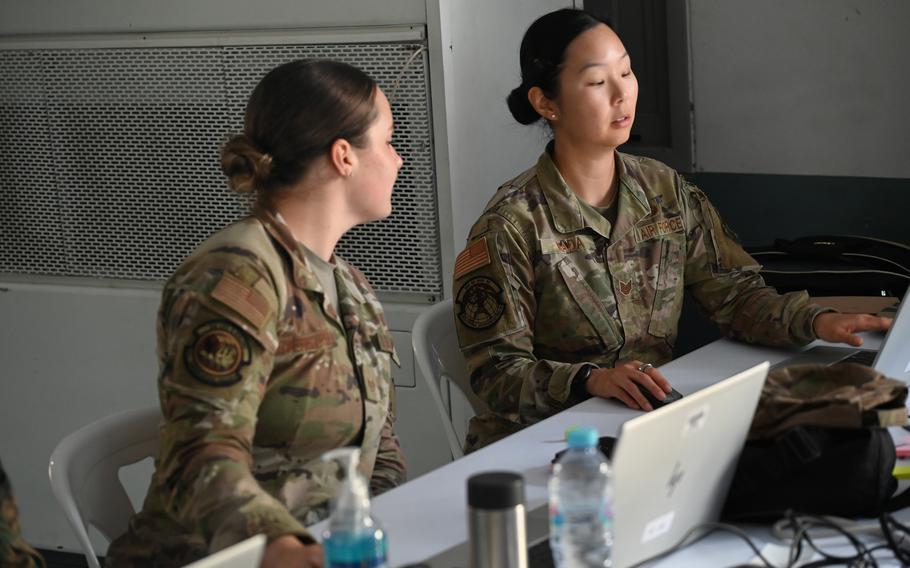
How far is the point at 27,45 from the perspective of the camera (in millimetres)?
3566

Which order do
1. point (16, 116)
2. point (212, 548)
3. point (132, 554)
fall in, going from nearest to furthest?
point (212, 548) → point (132, 554) → point (16, 116)

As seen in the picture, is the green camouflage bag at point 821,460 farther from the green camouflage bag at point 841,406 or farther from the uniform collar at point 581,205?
the uniform collar at point 581,205

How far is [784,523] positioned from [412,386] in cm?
174

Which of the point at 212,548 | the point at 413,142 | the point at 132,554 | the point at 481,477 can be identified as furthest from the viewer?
the point at 413,142

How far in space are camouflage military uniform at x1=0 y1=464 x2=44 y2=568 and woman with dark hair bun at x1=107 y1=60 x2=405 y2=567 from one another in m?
0.21

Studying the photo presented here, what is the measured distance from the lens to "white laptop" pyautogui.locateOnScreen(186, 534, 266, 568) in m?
1.04

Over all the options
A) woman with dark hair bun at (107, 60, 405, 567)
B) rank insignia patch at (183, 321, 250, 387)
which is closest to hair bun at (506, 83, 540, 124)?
woman with dark hair bun at (107, 60, 405, 567)

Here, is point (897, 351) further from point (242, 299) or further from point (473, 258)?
point (242, 299)

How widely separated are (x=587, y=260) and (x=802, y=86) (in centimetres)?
118

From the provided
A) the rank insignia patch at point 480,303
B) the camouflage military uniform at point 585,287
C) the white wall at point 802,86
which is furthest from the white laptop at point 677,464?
the white wall at point 802,86

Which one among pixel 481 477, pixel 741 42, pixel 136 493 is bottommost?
pixel 136 493

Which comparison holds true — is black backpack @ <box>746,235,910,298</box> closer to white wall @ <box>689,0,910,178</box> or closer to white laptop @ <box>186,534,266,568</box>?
white wall @ <box>689,0,910,178</box>

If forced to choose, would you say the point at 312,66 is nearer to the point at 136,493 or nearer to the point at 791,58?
the point at 791,58

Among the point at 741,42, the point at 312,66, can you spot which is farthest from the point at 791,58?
the point at 312,66
